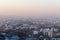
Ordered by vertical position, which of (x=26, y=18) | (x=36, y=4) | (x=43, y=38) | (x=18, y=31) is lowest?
(x=43, y=38)

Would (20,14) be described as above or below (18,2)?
below

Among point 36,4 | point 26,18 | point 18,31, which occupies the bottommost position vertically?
point 18,31

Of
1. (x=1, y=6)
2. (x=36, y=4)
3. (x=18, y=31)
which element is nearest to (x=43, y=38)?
(x=18, y=31)

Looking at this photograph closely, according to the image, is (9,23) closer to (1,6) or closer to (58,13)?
(1,6)

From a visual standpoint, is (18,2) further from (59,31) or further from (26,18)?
(59,31)

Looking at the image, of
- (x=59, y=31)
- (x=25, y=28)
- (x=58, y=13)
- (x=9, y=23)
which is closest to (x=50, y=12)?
(x=58, y=13)

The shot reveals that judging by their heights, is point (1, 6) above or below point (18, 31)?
above
